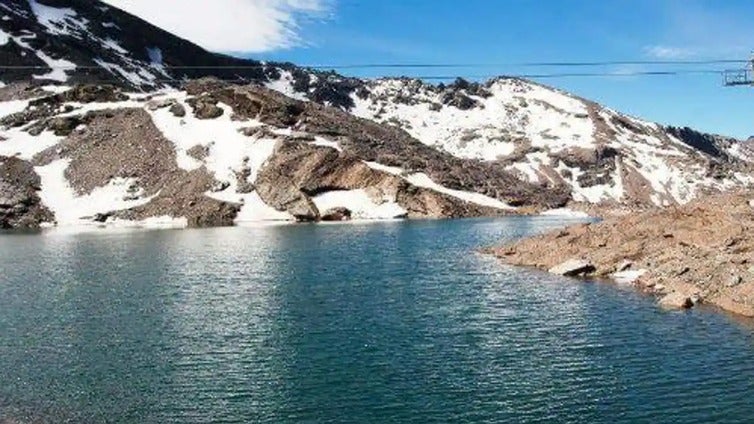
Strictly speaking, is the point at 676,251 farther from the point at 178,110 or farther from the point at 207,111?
the point at 178,110

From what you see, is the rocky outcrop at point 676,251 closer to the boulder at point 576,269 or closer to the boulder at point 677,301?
the boulder at point 677,301

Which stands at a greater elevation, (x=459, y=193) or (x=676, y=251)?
(x=459, y=193)

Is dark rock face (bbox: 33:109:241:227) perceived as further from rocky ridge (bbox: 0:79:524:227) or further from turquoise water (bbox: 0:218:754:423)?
turquoise water (bbox: 0:218:754:423)

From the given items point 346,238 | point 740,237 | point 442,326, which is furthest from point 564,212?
point 442,326

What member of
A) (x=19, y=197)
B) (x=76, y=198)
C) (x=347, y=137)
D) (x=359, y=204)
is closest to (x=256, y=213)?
(x=359, y=204)

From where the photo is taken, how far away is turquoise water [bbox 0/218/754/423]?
3077 cm

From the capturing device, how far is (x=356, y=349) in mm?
40938

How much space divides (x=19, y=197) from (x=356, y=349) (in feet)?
444

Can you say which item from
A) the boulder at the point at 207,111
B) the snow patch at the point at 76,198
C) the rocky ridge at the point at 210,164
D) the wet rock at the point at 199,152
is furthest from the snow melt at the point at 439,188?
the snow patch at the point at 76,198

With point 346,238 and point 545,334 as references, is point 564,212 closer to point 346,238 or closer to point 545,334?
point 346,238

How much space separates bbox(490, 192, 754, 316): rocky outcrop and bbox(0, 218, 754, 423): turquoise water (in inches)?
140

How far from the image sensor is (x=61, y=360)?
39.6 m

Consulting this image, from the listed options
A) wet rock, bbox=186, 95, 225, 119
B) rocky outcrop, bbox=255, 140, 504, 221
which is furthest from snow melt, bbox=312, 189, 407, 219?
wet rock, bbox=186, 95, 225, 119

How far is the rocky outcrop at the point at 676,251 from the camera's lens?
176ft
